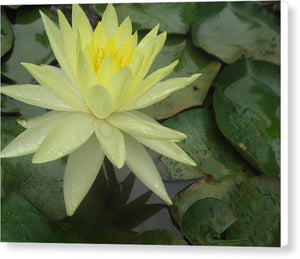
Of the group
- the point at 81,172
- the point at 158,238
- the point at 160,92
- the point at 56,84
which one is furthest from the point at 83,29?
the point at 158,238

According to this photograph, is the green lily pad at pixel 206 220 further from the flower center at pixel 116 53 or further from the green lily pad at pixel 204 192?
the flower center at pixel 116 53

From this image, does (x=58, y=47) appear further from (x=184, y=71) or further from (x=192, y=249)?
(x=192, y=249)

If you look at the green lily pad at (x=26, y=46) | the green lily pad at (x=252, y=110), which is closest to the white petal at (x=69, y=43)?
the green lily pad at (x=26, y=46)

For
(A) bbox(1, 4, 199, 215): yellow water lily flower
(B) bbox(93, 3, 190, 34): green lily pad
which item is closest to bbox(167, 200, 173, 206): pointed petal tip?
(A) bbox(1, 4, 199, 215): yellow water lily flower

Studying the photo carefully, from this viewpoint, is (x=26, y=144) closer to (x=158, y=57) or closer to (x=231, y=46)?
(x=158, y=57)

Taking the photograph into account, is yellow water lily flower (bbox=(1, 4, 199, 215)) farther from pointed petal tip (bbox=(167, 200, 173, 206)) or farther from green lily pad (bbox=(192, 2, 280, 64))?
green lily pad (bbox=(192, 2, 280, 64))
